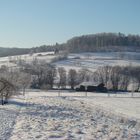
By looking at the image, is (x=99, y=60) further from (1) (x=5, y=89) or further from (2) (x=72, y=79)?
(1) (x=5, y=89)

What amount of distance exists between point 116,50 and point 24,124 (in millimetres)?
178133

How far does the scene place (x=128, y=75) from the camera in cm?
12388

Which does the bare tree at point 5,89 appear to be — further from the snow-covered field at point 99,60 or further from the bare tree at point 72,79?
the snow-covered field at point 99,60

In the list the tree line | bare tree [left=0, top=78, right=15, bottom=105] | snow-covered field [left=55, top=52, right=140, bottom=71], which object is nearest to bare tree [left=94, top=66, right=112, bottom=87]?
the tree line

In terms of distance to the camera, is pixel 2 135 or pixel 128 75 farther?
pixel 128 75

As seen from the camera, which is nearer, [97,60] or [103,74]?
[103,74]

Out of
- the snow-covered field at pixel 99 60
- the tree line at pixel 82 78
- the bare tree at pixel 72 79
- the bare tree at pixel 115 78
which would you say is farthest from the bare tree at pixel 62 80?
the snow-covered field at pixel 99 60

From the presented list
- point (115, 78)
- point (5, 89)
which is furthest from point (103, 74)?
point (5, 89)

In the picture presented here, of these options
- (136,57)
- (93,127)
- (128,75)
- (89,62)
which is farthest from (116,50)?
(93,127)

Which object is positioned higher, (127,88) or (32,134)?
(32,134)

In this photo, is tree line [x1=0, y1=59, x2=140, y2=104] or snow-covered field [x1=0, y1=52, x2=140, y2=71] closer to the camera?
tree line [x1=0, y1=59, x2=140, y2=104]

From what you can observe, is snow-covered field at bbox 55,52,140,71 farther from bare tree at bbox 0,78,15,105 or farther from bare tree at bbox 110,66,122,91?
bare tree at bbox 0,78,15,105

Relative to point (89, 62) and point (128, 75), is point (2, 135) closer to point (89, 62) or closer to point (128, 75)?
point (128, 75)

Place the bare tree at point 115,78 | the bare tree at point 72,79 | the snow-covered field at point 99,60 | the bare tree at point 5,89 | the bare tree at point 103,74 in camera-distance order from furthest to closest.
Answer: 1. the snow-covered field at point 99,60
2. the bare tree at point 103,74
3. the bare tree at point 115,78
4. the bare tree at point 72,79
5. the bare tree at point 5,89
